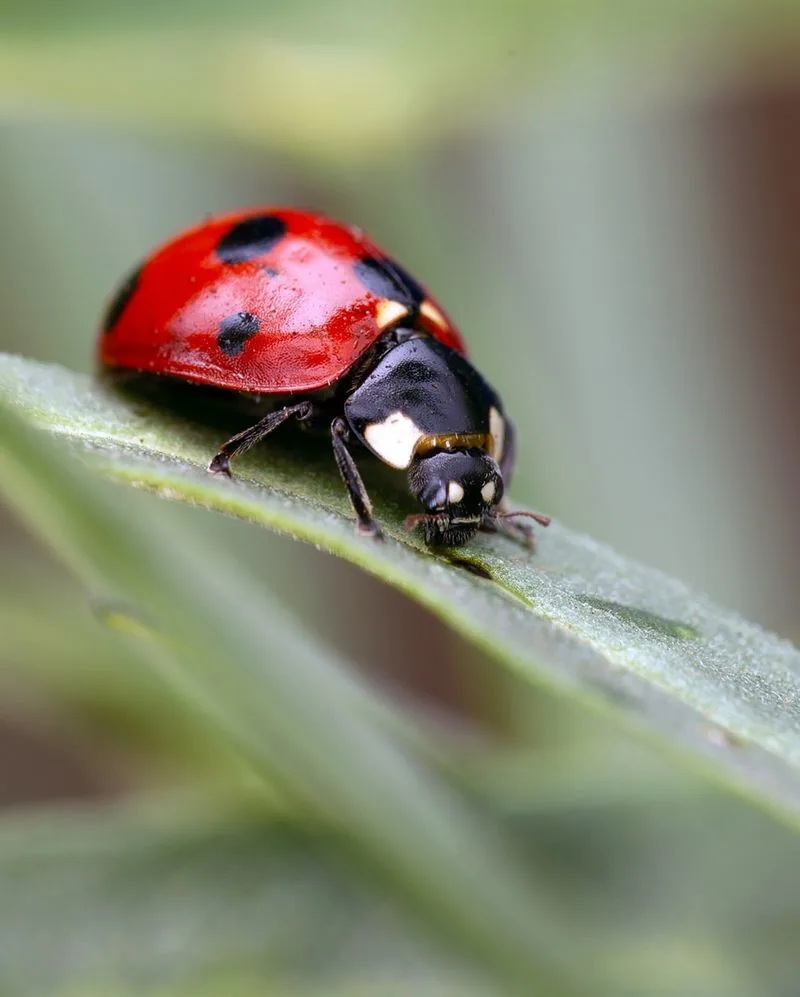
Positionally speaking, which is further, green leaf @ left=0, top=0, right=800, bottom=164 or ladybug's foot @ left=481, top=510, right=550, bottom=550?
green leaf @ left=0, top=0, right=800, bottom=164

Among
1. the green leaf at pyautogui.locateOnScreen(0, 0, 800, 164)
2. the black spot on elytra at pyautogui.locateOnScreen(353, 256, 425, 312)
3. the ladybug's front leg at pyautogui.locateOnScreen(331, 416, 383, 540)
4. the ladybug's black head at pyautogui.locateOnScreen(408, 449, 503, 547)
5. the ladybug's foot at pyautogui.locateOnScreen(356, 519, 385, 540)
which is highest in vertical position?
the green leaf at pyautogui.locateOnScreen(0, 0, 800, 164)

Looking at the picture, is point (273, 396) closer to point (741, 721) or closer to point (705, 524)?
point (741, 721)

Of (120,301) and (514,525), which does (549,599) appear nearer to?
(514,525)

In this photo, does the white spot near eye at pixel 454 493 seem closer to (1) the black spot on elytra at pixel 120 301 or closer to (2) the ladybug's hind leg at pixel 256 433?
(2) the ladybug's hind leg at pixel 256 433

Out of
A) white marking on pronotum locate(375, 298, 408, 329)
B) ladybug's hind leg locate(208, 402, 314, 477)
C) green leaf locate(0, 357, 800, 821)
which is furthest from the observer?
white marking on pronotum locate(375, 298, 408, 329)

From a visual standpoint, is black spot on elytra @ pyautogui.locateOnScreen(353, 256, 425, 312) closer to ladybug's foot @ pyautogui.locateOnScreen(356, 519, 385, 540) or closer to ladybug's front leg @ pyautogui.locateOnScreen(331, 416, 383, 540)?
ladybug's front leg @ pyautogui.locateOnScreen(331, 416, 383, 540)

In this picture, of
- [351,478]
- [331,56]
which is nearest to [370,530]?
[351,478]

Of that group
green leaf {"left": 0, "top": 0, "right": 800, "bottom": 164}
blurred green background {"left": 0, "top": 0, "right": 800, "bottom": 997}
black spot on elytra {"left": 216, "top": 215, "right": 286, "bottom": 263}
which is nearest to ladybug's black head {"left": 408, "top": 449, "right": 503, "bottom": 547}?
black spot on elytra {"left": 216, "top": 215, "right": 286, "bottom": 263}
